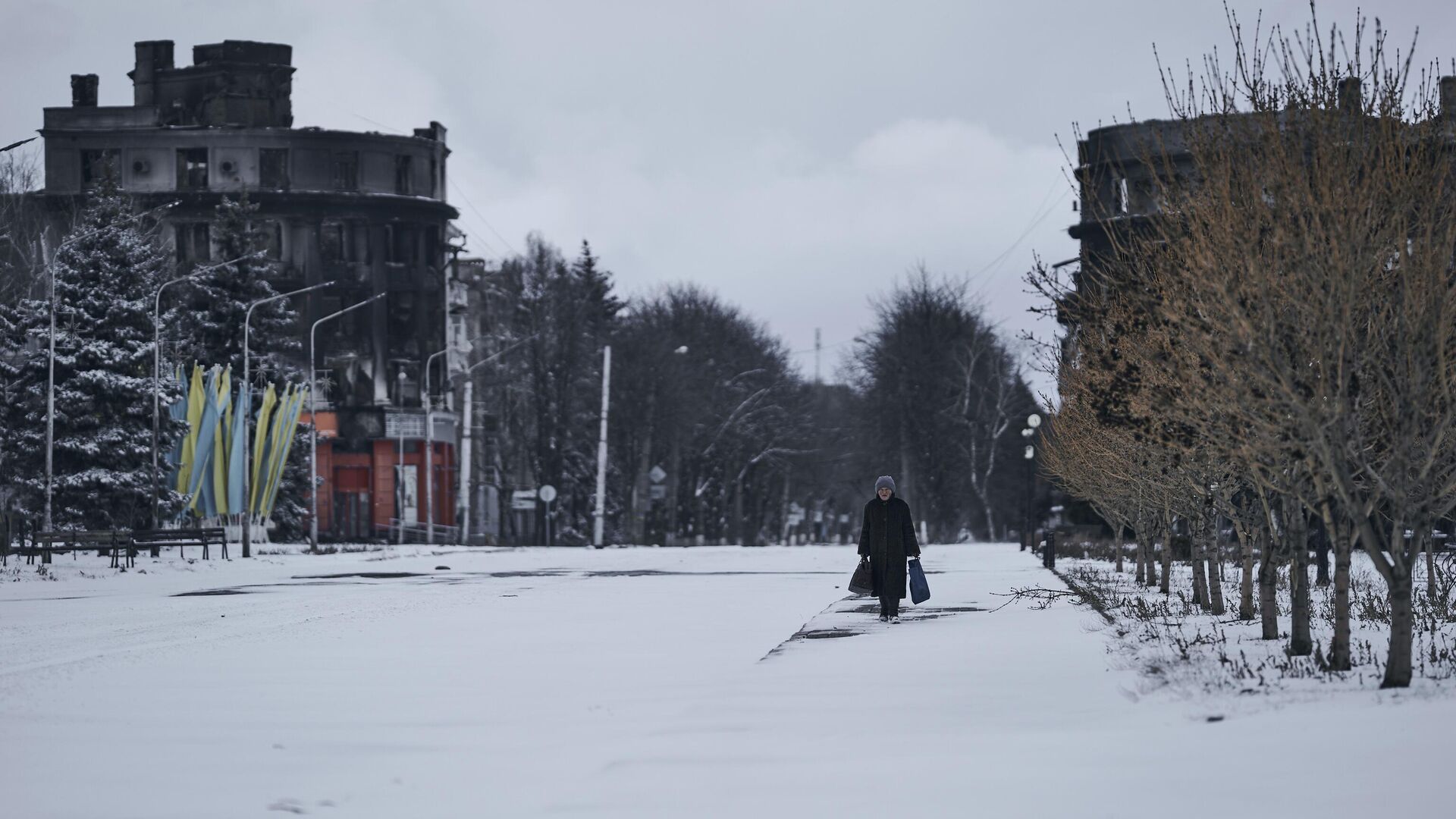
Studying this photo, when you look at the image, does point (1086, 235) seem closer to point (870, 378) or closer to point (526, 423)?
point (870, 378)

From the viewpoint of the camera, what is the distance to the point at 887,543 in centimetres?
1939

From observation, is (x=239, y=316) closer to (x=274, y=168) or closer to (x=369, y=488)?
(x=369, y=488)

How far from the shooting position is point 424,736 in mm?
10555

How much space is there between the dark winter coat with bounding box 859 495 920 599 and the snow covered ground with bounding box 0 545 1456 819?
0.54 m

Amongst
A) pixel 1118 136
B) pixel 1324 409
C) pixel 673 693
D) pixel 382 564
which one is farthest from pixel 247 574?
pixel 1118 136

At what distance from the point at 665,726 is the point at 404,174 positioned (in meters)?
77.9

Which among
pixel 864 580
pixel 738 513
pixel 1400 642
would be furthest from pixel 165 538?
pixel 738 513

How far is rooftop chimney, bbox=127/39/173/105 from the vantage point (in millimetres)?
86625

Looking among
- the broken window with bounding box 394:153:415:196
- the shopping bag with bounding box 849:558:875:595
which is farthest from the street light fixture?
the shopping bag with bounding box 849:558:875:595

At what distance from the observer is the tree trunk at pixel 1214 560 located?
1959 cm

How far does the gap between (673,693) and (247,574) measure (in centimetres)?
2644

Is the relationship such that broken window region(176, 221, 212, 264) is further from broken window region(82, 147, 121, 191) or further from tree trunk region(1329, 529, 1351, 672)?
tree trunk region(1329, 529, 1351, 672)

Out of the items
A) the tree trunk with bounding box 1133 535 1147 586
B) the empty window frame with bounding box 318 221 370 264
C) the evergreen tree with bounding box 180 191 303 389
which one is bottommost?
the tree trunk with bounding box 1133 535 1147 586

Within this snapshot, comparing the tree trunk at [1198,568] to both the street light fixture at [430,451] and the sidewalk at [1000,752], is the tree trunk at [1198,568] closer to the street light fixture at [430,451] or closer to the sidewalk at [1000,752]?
the sidewalk at [1000,752]
